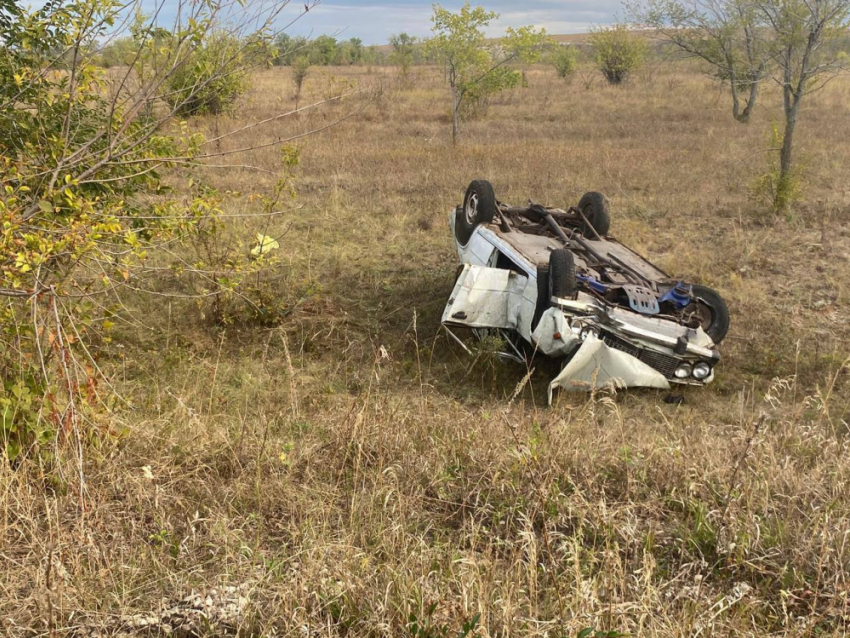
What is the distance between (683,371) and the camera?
238 inches

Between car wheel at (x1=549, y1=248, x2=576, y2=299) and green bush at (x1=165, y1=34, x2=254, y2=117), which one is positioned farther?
car wheel at (x1=549, y1=248, x2=576, y2=299)

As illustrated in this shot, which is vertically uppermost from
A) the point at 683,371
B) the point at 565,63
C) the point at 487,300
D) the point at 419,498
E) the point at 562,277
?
the point at 565,63

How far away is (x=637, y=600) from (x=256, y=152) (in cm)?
1433

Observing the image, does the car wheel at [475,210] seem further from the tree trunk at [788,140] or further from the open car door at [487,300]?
the tree trunk at [788,140]

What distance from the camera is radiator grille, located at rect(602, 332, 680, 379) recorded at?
589 centimetres

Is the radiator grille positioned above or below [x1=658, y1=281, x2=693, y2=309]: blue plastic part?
below

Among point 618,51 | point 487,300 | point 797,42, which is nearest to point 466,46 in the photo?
point 797,42

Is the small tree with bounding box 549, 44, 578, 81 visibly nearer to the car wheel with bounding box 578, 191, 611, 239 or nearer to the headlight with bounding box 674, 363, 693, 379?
the car wheel with bounding box 578, 191, 611, 239

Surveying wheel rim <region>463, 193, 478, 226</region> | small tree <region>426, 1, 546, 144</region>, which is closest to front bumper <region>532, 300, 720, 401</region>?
wheel rim <region>463, 193, 478, 226</region>

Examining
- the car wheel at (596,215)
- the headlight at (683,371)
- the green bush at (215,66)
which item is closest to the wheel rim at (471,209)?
the car wheel at (596,215)

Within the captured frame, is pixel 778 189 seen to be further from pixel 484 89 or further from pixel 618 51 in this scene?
pixel 618 51

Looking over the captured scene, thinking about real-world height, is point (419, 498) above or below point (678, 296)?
below

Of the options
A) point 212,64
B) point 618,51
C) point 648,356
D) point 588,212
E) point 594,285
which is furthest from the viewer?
point 618,51

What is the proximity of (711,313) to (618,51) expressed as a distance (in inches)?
1143
